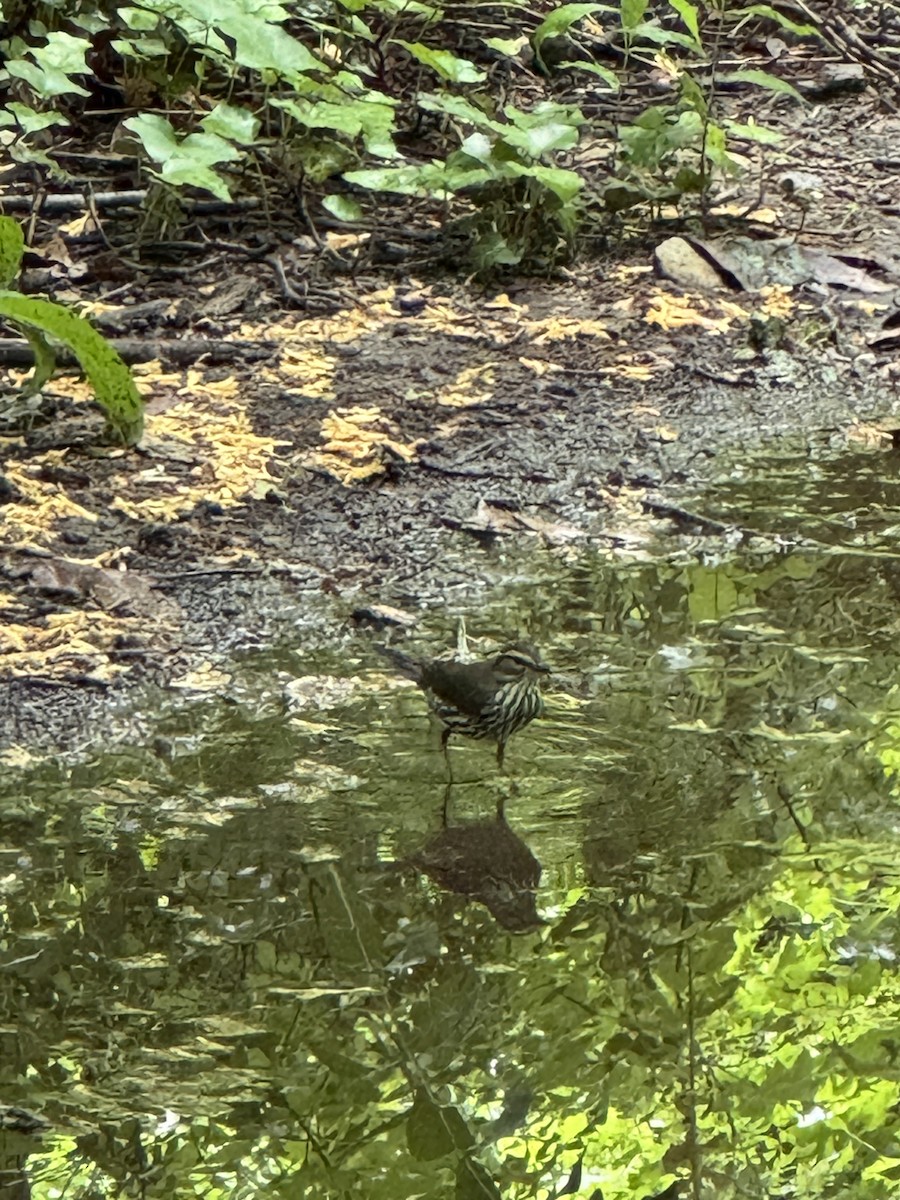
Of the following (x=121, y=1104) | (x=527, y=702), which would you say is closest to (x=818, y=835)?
(x=527, y=702)

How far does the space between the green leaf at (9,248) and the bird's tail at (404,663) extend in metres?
1.67

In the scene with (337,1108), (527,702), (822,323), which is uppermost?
(337,1108)

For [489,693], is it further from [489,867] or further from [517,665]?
[489,867]

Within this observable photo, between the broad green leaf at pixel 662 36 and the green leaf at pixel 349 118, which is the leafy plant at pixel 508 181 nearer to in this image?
the green leaf at pixel 349 118

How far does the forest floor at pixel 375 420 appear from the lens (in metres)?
4.24

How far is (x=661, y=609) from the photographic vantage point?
4.37m

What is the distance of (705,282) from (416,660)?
2.62 meters

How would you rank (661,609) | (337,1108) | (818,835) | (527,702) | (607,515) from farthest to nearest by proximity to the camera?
(607,515) → (661,609) → (527,702) → (818,835) → (337,1108)

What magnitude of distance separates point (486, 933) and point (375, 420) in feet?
8.01

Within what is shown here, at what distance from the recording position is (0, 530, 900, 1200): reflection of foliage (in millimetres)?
2496

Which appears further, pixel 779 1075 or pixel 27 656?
pixel 27 656

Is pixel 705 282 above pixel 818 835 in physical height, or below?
below

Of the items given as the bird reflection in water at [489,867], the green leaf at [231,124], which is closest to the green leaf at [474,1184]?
the bird reflection in water at [489,867]

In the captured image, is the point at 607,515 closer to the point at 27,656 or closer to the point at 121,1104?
the point at 27,656
